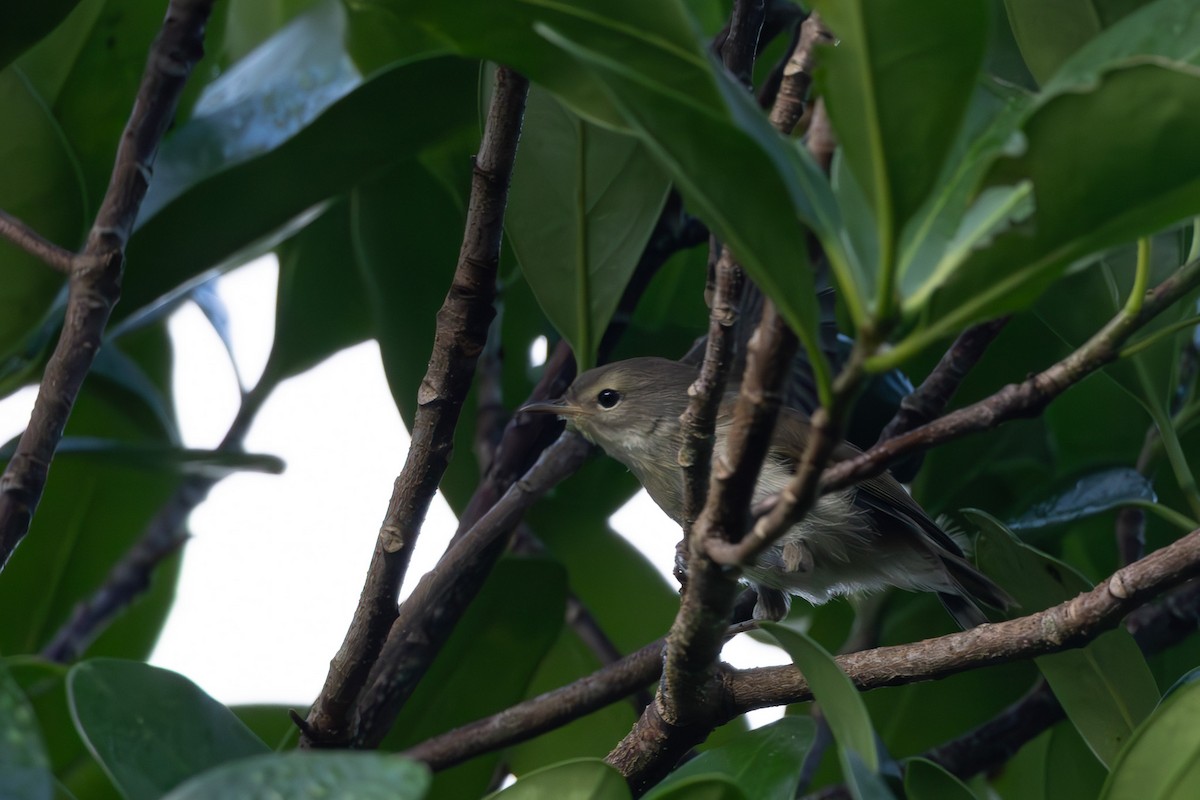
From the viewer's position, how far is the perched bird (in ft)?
8.72

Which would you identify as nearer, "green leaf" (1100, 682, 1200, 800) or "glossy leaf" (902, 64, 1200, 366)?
"glossy leaf" (902, 64, 1200, 366)

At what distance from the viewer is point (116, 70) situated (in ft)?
7.03

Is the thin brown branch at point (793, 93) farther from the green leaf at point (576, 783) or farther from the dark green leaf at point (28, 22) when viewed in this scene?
the dark green leaf at point (28, 22)

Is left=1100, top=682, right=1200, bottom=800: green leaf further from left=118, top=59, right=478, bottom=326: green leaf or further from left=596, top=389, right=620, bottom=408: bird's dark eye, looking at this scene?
left=596, top=389, right=620, bottom=408: bird's dark eye

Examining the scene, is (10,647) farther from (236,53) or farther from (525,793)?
(525,793)

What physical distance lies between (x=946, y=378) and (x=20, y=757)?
164cm

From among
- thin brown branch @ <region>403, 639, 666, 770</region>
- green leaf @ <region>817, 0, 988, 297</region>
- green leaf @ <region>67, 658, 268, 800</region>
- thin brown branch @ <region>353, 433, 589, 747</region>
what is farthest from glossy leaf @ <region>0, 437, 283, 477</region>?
green leaf @ <region>817, 0, 988, 297</region>

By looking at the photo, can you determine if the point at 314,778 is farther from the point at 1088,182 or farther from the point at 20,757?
the point at 1088,182

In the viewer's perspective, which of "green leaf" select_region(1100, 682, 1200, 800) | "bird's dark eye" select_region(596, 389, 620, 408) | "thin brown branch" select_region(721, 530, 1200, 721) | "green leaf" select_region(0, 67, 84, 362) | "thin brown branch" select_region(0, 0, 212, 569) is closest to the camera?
"green leaf" select_region(1100, 682, 1200, 800)

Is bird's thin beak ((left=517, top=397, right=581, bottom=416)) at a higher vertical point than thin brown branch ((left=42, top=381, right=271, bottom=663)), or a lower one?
lower

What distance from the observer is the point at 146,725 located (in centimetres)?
127

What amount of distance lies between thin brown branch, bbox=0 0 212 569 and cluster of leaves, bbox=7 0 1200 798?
0.20 metres

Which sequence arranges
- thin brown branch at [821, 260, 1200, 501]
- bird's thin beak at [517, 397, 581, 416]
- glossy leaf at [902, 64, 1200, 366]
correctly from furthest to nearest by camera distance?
1. bird's thin beak at [517, 397, 581, 416]
2. thin brown branch at [821, 260, 1200, 501]
3. glossy leaf at [902, 64, 1200, 366]

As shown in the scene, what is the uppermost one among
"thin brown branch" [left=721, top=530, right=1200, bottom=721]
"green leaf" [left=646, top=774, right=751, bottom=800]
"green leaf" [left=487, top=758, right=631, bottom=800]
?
"green leaf" [left=487, top=758, right=631, bottom=800]
